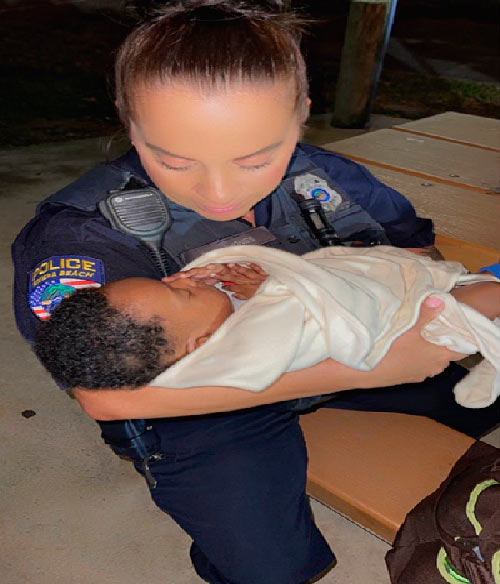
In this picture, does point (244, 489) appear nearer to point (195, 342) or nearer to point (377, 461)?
point (377, 461)

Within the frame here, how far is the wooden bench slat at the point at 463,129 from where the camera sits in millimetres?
2637

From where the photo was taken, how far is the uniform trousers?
143cm

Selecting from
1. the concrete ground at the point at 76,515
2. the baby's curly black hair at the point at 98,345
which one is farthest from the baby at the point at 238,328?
the concrete ground at the point at 76,515

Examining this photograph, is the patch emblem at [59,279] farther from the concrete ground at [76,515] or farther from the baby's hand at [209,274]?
the concrete ground at [76,515]

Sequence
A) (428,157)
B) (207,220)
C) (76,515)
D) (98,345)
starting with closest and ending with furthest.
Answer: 1. (98,345)
2. (207,220)
3. (76,515)
4. (428,157)

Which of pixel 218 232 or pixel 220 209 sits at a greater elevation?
pixel 220 209

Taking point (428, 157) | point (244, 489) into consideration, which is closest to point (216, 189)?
point (244, 489)

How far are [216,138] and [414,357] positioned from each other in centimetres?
51

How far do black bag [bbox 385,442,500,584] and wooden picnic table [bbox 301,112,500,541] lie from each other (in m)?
0.04

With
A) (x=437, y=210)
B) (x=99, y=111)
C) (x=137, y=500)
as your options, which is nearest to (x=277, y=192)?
(x=437, y=210)

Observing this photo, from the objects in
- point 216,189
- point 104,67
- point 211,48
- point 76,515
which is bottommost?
point 76,515

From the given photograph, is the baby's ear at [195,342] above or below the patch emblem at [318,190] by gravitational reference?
below

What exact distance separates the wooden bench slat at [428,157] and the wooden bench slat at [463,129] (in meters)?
0.09

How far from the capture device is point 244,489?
56.5 inches
